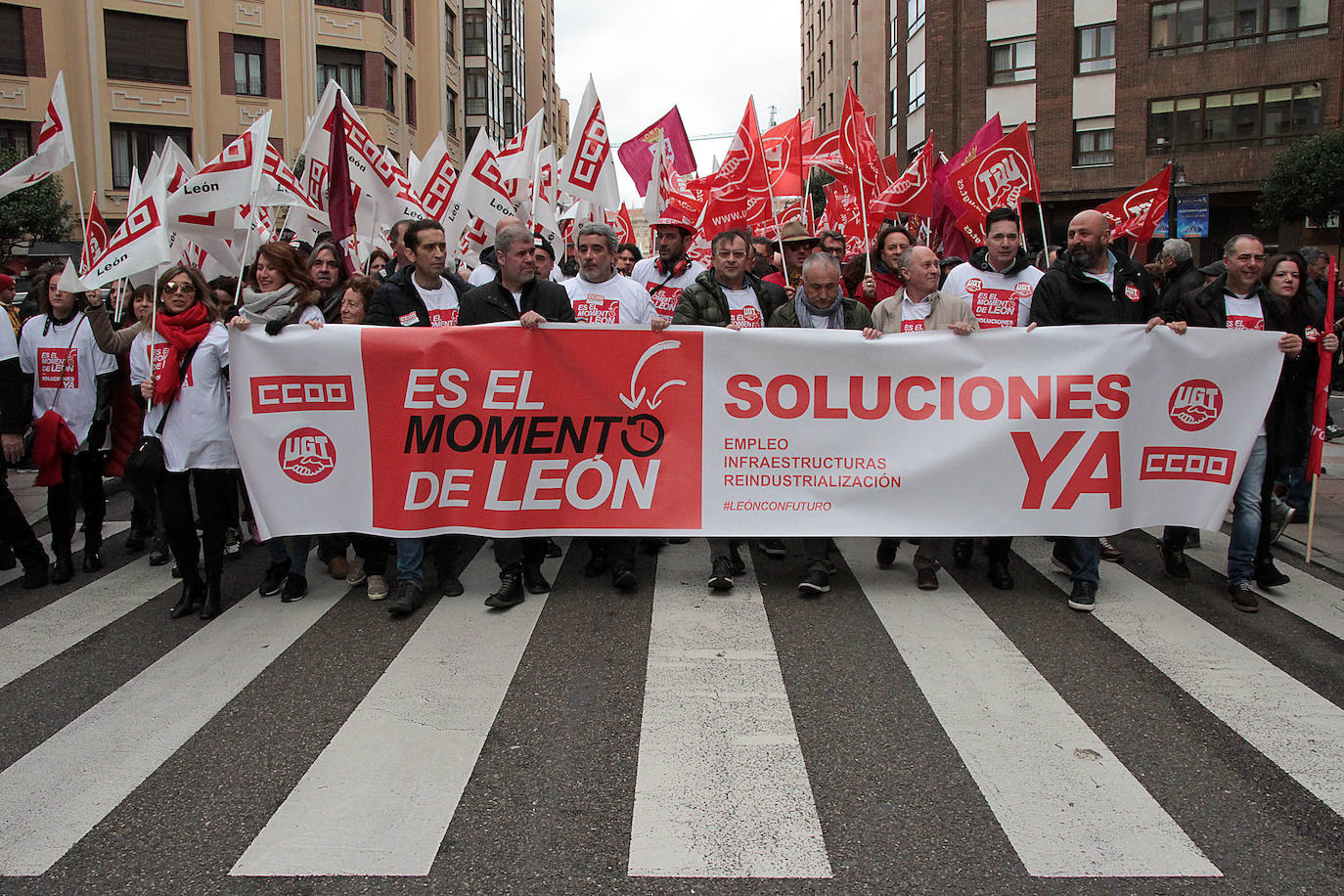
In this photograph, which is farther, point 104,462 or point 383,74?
point 383,74

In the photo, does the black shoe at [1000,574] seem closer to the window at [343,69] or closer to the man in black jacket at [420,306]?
the man in black jacket at [420,306]

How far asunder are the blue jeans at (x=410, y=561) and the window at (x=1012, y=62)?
37.0 metres

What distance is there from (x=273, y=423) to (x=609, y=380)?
6.20 ft

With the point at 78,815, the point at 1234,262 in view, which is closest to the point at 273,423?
the point at 78,815

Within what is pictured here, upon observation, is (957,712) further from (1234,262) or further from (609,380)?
(1234,262)

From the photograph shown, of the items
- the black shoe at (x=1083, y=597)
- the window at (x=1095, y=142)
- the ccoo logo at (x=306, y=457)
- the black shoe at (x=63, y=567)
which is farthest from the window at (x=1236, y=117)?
the black shoe at (x=63, y=567)

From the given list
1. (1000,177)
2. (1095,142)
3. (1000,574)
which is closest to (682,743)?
(1000,574)

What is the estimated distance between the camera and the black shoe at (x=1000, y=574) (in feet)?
20.4

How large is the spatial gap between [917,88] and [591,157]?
1391 inches

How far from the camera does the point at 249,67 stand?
1417 inches

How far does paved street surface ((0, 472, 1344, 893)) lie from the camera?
3156mm

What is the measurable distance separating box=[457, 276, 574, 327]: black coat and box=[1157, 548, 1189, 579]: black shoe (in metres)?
3.86

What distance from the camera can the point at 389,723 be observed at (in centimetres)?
422

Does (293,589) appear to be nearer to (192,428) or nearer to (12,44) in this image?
(192,428)
